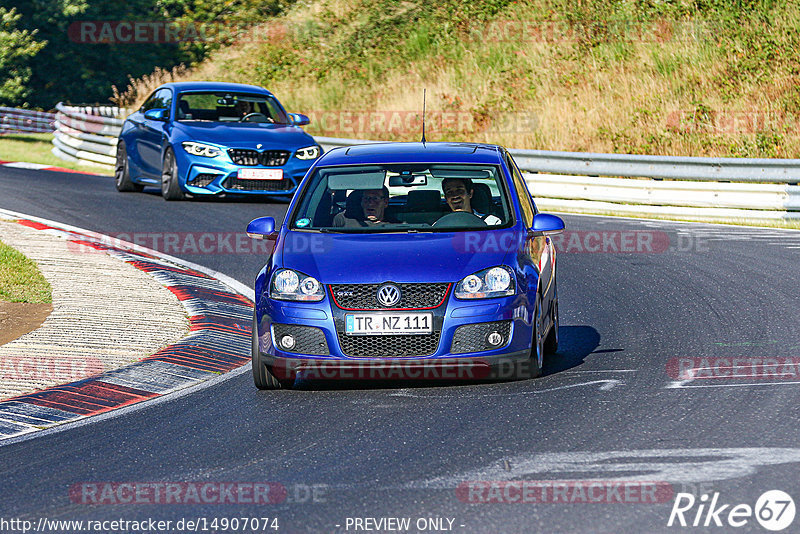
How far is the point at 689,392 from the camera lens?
25.6 feet

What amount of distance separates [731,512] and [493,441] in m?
1.65

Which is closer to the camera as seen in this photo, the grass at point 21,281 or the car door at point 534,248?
the car door at point 534,248

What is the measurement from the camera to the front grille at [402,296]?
25.5 feet

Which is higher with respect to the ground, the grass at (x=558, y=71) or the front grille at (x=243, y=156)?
the grass at (x=558, y=71)

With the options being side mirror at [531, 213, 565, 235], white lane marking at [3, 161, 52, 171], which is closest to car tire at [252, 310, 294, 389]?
side mirror at [531, 213, 565, 235]

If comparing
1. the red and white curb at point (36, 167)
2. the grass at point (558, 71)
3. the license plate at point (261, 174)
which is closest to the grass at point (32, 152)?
the red and white curb at point (36, 167)

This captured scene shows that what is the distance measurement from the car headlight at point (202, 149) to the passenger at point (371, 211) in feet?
31.5

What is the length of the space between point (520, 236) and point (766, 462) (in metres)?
2.85

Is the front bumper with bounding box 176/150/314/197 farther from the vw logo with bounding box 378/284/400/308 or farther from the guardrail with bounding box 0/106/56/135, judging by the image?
the guardrail with bounding box 0/106/56/135

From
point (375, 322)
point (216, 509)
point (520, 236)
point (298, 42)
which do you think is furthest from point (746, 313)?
point (298, 42)

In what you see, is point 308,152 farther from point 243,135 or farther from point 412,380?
point 412,380

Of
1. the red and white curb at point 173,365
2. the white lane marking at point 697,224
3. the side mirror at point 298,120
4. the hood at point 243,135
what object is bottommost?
the red and white curb at point 173,365

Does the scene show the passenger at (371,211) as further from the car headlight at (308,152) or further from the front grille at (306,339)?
the car headlight at (308,152)

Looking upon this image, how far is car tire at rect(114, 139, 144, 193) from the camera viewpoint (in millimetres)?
20078
